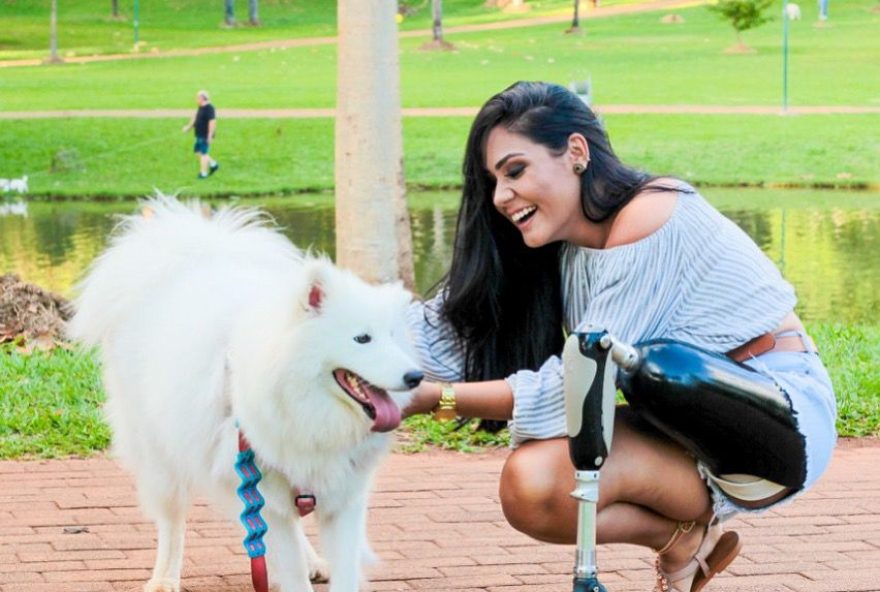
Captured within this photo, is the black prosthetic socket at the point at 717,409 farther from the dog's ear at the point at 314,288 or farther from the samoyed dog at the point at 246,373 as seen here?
the dog's ear at the point at 314,288

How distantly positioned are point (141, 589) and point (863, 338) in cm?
512

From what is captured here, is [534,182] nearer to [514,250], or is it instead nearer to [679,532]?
[514,250]

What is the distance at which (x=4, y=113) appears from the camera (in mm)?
31719

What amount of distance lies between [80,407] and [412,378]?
142 inches

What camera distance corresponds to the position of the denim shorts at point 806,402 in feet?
12.4

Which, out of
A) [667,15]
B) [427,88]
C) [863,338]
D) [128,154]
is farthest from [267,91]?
[863,338]

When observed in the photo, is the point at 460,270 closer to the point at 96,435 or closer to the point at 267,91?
the point at 96,435

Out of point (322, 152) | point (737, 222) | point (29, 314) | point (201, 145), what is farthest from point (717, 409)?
point (322, 152)

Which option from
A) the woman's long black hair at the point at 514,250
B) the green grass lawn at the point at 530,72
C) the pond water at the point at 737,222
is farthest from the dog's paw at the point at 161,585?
the green grass lawn at the point at 530,72

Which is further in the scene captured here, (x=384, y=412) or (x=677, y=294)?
(x=677, y=294)

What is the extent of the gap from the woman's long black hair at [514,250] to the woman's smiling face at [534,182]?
0.08ft

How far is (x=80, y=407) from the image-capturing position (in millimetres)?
6699

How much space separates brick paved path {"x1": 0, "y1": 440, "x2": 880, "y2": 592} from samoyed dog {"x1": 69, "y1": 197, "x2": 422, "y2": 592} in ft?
0.85

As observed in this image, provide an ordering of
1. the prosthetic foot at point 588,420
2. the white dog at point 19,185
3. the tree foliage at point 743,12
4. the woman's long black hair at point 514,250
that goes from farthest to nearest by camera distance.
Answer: the tree foliage at point 743,12 → the white dog at point 19,185 → the woman's long black hair at point 514,250 → the prosthetic foot at point 588,420
